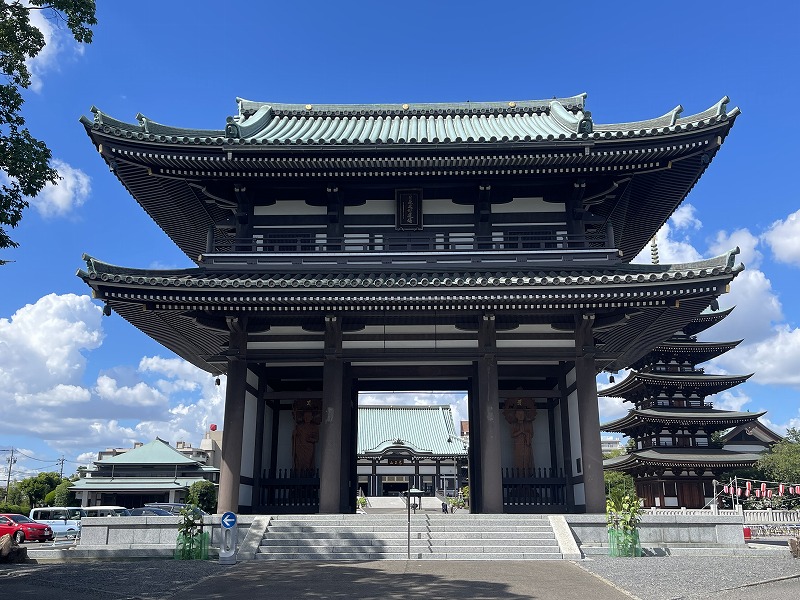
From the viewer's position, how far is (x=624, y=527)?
1499cm

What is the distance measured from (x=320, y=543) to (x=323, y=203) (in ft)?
33.3

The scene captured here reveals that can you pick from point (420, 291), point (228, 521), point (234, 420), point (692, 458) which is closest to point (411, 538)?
point (228, 521)

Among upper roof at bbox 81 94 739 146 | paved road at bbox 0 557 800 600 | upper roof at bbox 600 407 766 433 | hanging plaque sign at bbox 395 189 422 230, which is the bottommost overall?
paved road at bbox 0 557 800 600

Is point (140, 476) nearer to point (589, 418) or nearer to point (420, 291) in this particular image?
point (420, 291)

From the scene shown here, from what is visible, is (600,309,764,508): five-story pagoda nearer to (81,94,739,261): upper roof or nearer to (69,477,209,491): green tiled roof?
(81,94,739,261): upper roof

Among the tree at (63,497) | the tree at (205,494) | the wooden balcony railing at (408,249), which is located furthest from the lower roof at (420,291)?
the tree at (63,497)

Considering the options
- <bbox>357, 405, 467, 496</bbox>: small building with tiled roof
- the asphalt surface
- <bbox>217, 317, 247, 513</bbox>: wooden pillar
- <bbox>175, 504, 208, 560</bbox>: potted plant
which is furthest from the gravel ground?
<bbox>357, 405, 467, 496</bbox>: small building with tiled roof

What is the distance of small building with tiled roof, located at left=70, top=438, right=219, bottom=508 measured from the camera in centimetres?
5016

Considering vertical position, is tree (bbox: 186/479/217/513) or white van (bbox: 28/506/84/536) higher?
tree (bbox: 186/479/217/513)

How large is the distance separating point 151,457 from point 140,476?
5.60 ft

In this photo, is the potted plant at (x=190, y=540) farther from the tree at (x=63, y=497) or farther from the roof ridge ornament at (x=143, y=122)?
the tree at (x=63, y=497)

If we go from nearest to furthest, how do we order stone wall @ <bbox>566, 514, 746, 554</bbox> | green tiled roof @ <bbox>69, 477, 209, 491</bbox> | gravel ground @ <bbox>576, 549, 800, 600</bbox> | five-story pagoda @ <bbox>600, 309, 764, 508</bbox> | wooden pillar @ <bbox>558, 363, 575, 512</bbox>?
gravel ground @ <bbox>576, 549, 800, 600</bbox>
stone wall @ <bbox>566, 514, 746, 554</bbox>
wooden pillar @ <bbox>558, 363, 575, 512</bbox>
five-story pagoda @ <bbox>600, 309, 764, 508</bbox>
green tiled roof @ <bbox>69, 477, 209, 491</bbox>

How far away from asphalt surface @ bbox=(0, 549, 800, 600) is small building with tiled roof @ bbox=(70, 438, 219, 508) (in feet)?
126

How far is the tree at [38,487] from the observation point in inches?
2148
